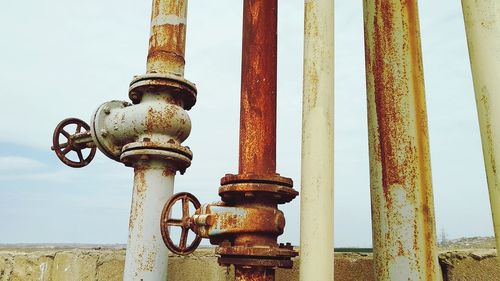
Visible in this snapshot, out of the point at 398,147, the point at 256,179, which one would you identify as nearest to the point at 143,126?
the point at 256,179

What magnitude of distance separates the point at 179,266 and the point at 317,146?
1.04 m

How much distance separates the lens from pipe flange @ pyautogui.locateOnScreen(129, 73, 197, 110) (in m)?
1.93

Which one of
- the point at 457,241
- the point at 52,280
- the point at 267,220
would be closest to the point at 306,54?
the point at 267,220

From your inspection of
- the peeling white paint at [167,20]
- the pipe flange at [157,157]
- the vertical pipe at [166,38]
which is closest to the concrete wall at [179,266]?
the pipe flange at [157,157]

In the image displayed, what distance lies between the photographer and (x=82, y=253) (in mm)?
A: 2191

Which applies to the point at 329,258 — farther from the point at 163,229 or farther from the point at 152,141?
the point at 152,141

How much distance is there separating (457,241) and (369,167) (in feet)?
3.41

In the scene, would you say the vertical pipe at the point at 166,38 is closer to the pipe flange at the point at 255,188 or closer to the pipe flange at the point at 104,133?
the pipe flange at the point at 104,133

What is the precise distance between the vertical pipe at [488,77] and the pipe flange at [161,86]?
3.80ft

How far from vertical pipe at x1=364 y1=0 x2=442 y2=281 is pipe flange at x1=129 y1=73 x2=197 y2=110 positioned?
0.80m

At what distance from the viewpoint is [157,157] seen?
1.88 m

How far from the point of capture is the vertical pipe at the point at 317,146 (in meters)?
1.33

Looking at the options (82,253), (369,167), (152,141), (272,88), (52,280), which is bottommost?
(52,280)

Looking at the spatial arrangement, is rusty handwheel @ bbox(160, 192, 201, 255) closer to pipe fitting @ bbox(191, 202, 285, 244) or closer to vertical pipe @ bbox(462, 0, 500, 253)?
pipe fitting @ bbox(191, 202, 285, 244)
